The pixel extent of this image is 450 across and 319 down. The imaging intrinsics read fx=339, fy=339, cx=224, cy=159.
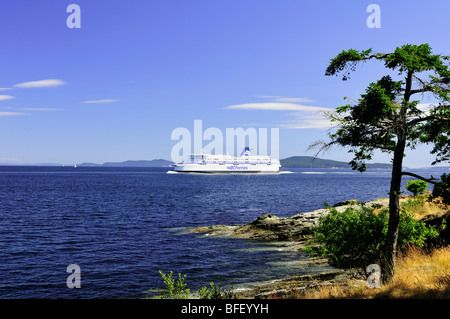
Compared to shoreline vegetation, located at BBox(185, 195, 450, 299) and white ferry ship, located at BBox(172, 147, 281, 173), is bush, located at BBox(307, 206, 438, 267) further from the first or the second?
white ferry ship, located at BBox(172, 147, 281, 173)

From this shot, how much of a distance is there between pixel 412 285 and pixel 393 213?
7.11 ft

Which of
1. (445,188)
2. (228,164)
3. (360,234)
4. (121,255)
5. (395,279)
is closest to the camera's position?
(445,188)

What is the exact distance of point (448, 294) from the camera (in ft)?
26.9

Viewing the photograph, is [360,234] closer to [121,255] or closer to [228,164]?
[121,255]

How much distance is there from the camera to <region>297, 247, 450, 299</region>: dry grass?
8898 millimetres

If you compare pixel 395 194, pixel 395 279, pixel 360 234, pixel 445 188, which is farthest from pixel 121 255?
pixel 445 188

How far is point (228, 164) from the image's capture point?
170250 millimetres

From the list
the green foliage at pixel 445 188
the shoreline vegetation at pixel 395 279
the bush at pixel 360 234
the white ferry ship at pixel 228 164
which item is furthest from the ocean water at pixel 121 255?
the white ferry ship at pixel 228 164

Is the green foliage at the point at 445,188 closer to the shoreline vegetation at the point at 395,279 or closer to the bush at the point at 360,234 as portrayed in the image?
the bush at the point at 360,234

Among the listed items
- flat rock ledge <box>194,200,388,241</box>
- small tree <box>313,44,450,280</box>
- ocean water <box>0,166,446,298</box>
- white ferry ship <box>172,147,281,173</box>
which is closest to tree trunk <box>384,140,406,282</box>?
small tree <box>313,44,450,280</box>

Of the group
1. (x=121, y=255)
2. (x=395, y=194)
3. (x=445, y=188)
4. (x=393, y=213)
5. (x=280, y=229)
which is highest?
(x=445, y=188)

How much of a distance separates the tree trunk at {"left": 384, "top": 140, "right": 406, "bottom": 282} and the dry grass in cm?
36

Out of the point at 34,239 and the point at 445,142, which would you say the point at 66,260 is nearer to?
the point at 34,239

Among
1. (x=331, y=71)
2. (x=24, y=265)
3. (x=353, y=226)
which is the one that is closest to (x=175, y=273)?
(x=24, y=265)
